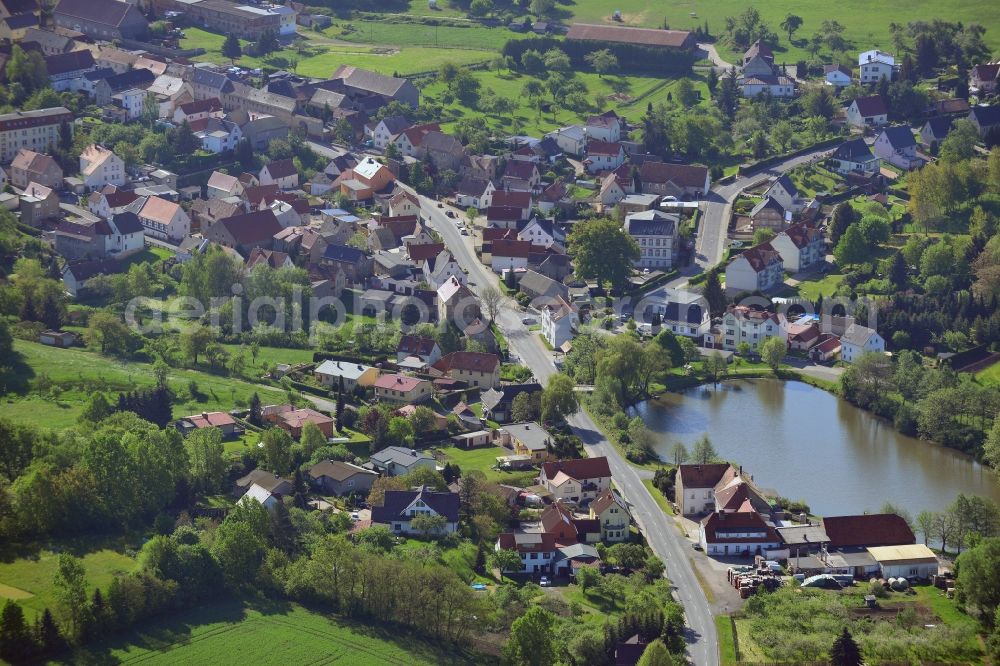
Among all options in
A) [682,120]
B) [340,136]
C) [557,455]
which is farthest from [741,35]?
[557,455]

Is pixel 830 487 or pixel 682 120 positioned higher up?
pixel 682 120

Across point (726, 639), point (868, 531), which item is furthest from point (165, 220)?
point (726, 639)

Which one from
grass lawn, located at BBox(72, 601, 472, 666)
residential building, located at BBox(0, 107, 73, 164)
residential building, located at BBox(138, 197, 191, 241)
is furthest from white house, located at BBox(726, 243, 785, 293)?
residential building, located at BBox(0, 107, 73, 164)

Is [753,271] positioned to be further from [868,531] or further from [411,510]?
[411,510]

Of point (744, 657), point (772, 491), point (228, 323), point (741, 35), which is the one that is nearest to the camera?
point (744, 657)

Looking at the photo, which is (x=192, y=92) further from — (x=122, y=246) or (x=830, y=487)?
(x=830, y=487)

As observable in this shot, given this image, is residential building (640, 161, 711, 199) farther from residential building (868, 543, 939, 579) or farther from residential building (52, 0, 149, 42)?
residential building (868, 543, 939, 579)
